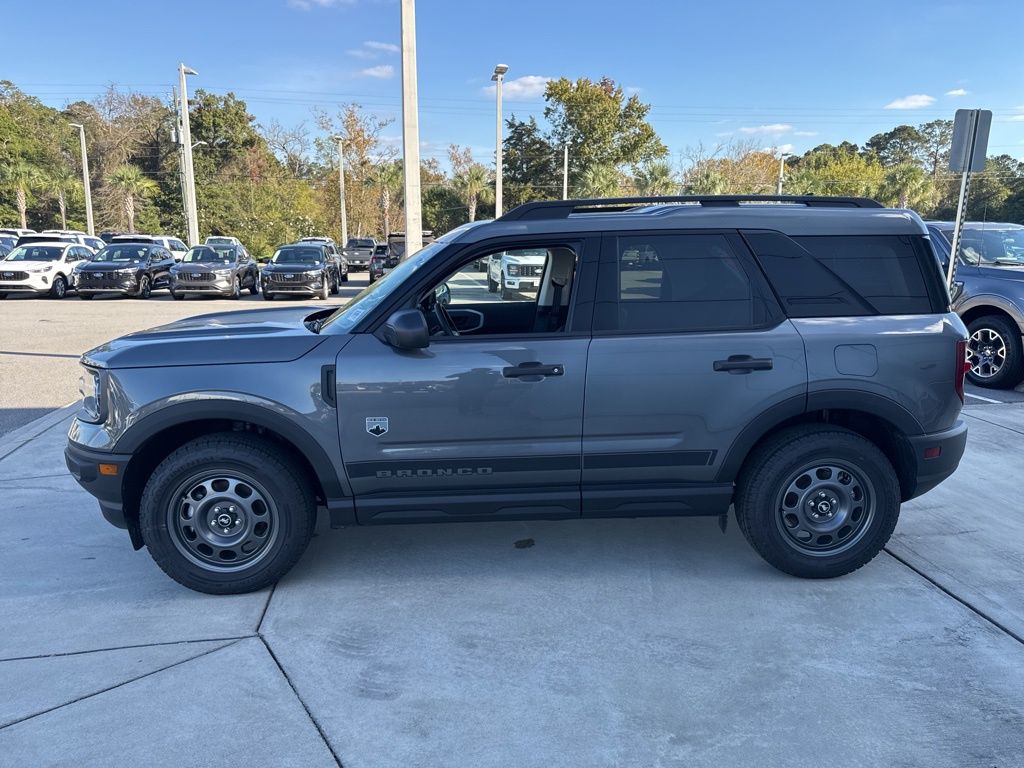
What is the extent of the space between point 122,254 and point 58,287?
6.53ft

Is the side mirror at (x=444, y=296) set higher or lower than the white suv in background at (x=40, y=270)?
higher

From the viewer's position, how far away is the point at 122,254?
73.7 ft

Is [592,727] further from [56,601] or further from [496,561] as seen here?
[56,601]

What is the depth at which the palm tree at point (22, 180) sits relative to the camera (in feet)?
162

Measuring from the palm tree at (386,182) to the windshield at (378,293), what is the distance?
55.4m

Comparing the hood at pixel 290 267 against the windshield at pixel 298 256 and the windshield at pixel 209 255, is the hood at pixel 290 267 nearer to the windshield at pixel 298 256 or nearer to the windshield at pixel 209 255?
the windshield at pixel 298 256

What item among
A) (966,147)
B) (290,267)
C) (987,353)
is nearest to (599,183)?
(290,267)

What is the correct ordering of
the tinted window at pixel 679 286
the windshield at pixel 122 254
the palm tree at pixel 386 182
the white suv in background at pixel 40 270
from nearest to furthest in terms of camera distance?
the tinted window at pixel 679 286 < the white suv in background at pixel 40 270 < the windshield at pixel 122 254 < the palm tree at pixel 386 182

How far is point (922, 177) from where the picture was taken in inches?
1815

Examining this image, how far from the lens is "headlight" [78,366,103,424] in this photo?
3.68m

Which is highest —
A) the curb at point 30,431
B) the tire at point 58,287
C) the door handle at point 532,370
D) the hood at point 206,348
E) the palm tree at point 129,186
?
the palm tree at point 129,186

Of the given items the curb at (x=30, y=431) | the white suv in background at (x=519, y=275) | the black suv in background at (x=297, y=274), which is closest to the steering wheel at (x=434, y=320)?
the white suv in background at (x=519, y=275)

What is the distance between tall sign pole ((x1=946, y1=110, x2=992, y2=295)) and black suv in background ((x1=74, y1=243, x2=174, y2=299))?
2028 cm

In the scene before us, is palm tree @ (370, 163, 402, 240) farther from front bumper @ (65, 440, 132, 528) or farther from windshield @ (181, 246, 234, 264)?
front bumper @ (65, 440, 132, 528)
